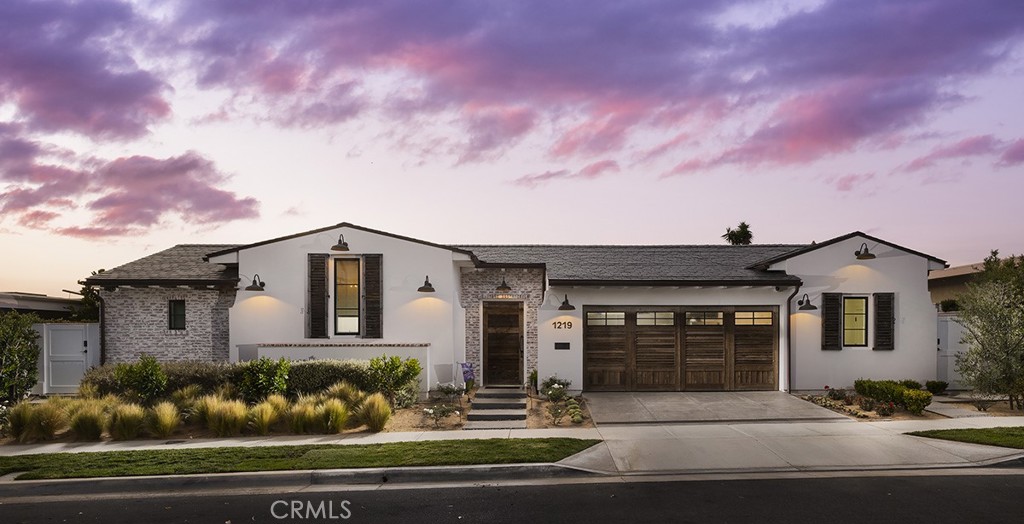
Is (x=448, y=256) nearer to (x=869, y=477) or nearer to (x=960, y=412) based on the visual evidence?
(x=869, y=477)

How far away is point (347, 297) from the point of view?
15938mm

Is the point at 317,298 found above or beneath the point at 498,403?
above

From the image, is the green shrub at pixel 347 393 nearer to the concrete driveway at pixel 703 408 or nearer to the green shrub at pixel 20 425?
the concrete driveway at pixel 703 408

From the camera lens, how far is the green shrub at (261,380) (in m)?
13.4

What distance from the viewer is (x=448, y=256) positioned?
15.8 metres

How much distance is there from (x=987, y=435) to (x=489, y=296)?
11.1 m

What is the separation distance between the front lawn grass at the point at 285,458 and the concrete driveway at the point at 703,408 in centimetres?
272

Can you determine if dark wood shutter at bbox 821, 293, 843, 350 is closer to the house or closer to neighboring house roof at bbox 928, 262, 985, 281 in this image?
the house

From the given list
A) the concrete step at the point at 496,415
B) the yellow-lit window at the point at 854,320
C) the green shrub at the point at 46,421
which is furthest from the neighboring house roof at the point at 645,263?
the green shrub at the point at 46,421

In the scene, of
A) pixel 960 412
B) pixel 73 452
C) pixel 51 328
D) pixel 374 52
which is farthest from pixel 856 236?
pixel 51 328

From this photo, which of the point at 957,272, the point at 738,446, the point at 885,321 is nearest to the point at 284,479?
the point at 738,446

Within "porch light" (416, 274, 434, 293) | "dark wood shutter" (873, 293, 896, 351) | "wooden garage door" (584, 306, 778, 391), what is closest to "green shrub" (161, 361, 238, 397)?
"porch light" (416, 274, 434, 293)

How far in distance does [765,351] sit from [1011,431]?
225 inches

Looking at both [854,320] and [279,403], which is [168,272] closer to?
[279,403]
